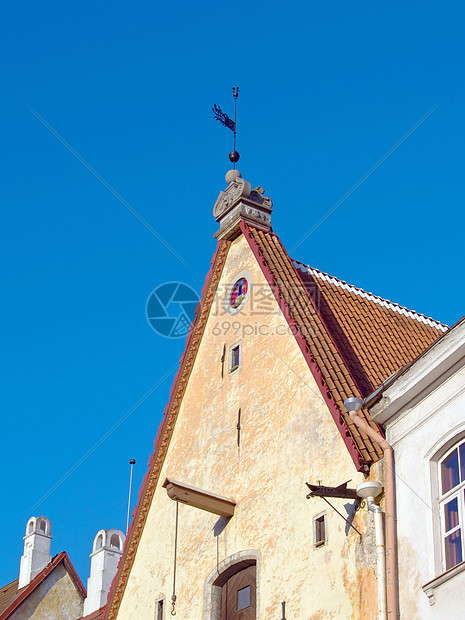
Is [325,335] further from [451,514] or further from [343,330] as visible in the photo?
[451,514]

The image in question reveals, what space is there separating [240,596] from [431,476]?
5.87 metres

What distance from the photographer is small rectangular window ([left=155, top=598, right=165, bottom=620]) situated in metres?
23.4

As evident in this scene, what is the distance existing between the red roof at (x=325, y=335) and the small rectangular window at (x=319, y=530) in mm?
1522

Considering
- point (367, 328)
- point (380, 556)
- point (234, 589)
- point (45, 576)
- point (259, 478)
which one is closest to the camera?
point (380, 556)

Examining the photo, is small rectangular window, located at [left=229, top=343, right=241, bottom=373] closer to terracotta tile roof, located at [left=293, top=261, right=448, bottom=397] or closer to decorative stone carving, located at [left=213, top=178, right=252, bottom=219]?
terracotta tile roof, located at [left=293, top=261, right=448, bottom=397]

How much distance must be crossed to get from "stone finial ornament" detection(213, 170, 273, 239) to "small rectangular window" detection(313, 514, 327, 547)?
29.9ft

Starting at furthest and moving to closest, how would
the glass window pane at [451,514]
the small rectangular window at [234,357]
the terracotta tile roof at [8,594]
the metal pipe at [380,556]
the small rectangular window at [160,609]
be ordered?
1. the terracotta tile roof at [8,594]
2. the small rectangular window at [234,357]
3. the small rectangular window at [160,609]
4. the metal pipe at [380,556]
5. the glass window pane at [451,514]

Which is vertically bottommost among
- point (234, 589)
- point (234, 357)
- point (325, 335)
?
point (234, 589)

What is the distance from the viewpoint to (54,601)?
34.8 metres

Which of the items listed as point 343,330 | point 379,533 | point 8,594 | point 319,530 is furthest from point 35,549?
point 379,533

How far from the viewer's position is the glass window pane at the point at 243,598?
2113cm

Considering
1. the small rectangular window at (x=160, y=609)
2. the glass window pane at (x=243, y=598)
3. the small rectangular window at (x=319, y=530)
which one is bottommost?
the glass window pane at (x=243, y=598)

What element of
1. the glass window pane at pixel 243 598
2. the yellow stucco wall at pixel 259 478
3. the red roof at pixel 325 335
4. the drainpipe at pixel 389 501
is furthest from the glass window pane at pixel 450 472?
the glass window pane at pixel 243 598

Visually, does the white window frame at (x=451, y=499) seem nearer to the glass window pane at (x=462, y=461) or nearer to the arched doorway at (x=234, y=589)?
the glass window pane at (x=462, y=461)
